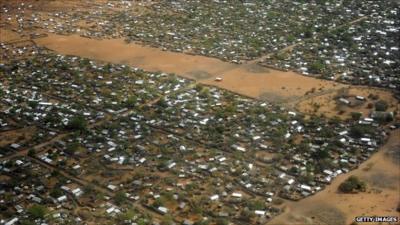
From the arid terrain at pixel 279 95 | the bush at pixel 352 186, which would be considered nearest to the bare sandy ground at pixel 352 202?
the arid terrain at pixel 279 95

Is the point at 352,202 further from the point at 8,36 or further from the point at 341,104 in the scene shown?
the point at 8,36

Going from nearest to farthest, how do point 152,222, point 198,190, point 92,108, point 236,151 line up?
1. point 152,222
2. point 198,190
3. point 236,151
4. point 92,108

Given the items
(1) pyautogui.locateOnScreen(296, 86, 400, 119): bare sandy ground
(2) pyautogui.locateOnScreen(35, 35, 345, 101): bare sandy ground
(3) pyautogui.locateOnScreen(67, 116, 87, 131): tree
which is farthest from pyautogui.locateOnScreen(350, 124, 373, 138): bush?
(3) pyautogui.locateOnScreen(67, 116, 87, 131): tree

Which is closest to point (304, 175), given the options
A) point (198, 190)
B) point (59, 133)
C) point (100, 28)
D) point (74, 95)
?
point (198, 190)

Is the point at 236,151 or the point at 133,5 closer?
the point at 236,151

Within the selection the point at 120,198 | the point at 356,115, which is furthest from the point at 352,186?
the point at 120,198

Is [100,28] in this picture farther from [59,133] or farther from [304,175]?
[304,175]

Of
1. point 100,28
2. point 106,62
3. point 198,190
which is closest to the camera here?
point 198,190
